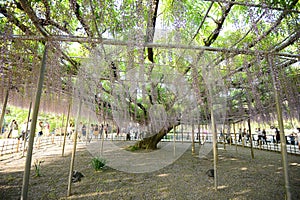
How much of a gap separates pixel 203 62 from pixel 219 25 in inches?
34.7

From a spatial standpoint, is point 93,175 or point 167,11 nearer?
point 167,11

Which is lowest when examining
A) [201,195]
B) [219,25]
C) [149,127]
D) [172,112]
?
[201,195]

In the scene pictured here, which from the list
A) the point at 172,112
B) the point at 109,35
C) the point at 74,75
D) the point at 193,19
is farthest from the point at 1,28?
the point at 172,112

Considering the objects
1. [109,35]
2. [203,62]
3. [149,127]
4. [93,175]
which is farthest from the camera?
[149,127]

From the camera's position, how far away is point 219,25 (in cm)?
207

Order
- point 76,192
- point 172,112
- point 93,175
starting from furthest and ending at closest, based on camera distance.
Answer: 1. point 172,112
2. point 93,175
3. point 76,192

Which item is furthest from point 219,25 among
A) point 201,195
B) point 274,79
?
point 201,195

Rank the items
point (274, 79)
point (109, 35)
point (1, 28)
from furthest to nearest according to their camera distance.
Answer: point (274, 79) < point (109, 35) < point (1, 28)

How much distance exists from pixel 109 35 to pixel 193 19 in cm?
121

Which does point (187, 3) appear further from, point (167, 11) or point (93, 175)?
point (93, 175)

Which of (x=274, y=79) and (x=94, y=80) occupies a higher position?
(x=94, y=80)

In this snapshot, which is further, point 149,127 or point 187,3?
point 149,127

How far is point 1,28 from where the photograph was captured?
1867 millimetres

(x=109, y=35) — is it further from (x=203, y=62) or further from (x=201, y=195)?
(x=201, y=195)
